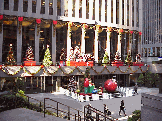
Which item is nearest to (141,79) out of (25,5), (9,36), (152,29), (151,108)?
(25,5)

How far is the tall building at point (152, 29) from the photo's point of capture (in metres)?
105

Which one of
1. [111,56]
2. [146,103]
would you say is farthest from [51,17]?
[146,103]

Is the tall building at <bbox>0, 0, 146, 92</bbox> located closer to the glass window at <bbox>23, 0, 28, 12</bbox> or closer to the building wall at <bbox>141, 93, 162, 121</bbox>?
the glass window at <bbox>23, 0, 28, 12</bbox>

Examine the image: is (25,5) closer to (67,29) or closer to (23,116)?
(67,29)

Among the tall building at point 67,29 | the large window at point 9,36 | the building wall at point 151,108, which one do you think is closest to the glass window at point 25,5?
the tall building at point 67,29

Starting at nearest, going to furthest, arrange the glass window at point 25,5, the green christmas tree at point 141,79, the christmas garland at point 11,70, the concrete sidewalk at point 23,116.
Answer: the concrete sidewalk at point 23,116, the christmas garland at point 11,70, the glass window at point 25,5, the green christmas tree at point 141,79

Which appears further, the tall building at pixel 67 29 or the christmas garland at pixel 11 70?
the tall building at pixel 67 29

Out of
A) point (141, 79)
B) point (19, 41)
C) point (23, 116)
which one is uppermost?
point (19, 41)

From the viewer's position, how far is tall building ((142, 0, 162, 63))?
343 feet

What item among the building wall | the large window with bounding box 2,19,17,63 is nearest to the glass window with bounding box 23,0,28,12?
the large window with bounding box 2,19,17,63

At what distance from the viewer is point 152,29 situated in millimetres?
109750

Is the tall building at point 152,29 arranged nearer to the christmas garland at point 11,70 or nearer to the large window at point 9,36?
the large window at point 9,36

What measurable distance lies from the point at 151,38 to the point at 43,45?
8369 centimetres

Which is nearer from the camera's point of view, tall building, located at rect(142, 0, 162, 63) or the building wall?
the building wall
